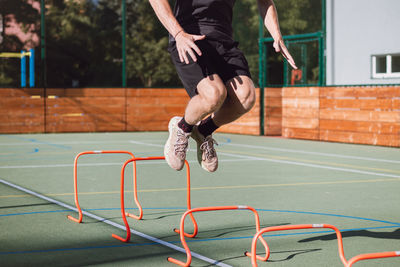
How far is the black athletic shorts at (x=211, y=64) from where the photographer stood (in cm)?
460

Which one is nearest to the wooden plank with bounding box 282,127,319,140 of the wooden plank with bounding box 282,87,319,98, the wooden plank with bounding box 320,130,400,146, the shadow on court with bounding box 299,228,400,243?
the wooden plank with bounding box 320,130,400,146

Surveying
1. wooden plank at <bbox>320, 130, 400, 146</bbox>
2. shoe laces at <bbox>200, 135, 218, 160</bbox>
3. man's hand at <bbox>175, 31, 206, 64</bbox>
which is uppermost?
man's hand at <bbox>175, 31, 206, 64</bbox>

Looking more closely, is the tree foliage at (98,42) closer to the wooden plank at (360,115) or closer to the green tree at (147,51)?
the green tree at (147,51)

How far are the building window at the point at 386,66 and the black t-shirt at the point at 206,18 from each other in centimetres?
1294

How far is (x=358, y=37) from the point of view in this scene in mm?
17703

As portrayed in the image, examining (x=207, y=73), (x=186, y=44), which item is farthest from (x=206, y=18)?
(x=186, y=44)

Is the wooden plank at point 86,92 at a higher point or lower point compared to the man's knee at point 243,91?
higher

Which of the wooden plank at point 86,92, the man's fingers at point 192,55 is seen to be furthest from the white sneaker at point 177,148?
the wooden plank at point 86,92

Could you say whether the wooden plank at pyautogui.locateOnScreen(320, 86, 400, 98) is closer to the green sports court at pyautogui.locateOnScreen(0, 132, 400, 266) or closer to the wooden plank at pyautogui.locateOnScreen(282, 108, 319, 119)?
the wooden plank at pyautogui.locateOnScreen(282, 108, 319, 119)

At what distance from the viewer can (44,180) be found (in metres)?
9.23

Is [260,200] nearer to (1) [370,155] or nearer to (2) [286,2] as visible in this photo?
(1) [370,155]

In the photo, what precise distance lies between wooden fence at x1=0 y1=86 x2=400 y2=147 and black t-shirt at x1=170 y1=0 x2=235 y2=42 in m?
11.0

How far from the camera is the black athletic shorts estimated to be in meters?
4.60

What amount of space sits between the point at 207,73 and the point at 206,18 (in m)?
0.44
